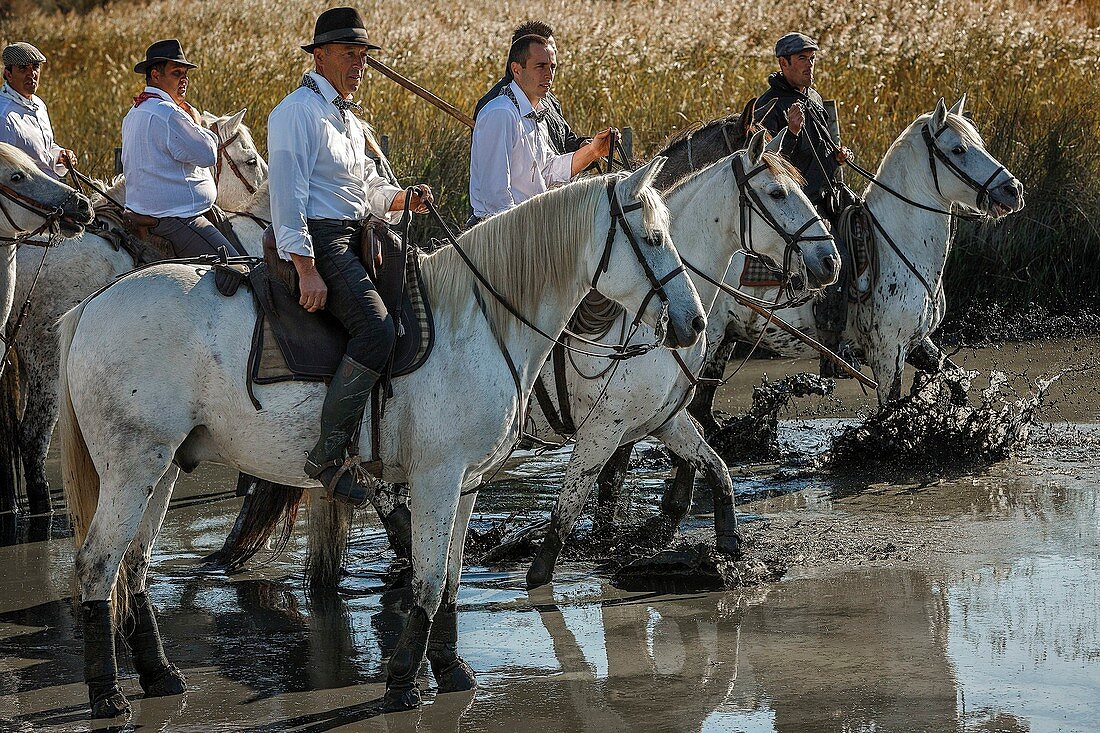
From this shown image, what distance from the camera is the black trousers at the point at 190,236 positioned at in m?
8.08

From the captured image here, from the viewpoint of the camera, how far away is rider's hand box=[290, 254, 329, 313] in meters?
5.10

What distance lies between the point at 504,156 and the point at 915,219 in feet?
12.7

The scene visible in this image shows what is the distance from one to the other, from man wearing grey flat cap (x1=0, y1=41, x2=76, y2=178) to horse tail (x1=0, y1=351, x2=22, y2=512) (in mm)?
1437

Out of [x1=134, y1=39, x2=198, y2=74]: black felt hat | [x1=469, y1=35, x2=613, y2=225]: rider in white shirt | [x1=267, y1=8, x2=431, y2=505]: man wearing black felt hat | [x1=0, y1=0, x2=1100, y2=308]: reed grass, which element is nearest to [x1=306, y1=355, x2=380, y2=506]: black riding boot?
[x1=267, y1=8, x2=431, y2=505]: man wearing black felt hat

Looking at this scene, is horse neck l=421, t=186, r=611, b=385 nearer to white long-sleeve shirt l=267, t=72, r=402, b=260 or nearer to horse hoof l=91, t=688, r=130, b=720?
white long-sleeve shirt l=267, t=72, r=402, b=260

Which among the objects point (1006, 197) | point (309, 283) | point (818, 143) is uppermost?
point (818, 143)

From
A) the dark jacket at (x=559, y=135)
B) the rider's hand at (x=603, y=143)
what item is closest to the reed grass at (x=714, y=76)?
the dark jacket at (x=559, y=135)

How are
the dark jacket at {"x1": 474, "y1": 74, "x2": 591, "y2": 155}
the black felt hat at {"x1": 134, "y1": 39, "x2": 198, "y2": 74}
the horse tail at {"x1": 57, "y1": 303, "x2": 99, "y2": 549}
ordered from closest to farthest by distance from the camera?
1. the horse tail at {"x1": 57, "y1": 303, "x2": 99, "y2": 549}
2. the black felt hat at {"x1": 134, "y1": 39, "x2": 198, "y2": 74}
3. the dark jacket at {"x1": 474, "y1": 74, "x2": 591, "y2": 155}

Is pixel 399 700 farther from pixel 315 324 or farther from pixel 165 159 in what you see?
pixel 165 159

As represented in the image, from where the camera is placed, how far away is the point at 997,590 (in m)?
6.54

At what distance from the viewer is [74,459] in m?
5.40

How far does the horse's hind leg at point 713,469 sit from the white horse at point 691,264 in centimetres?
32

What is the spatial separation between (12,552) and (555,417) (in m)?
3.51

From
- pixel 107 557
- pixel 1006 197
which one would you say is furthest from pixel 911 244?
pixel 107 557
